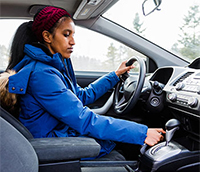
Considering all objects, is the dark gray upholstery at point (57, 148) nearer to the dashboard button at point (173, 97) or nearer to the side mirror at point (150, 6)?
the dashboard button at point (173, 97)

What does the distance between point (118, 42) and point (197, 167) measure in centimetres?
112

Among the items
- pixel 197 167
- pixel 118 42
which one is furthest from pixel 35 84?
pixel 118 42

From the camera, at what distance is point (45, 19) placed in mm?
1177

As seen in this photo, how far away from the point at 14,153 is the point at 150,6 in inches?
47.2

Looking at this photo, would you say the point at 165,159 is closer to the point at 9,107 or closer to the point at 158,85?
the point at 158,85

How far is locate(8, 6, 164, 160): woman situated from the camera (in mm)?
996

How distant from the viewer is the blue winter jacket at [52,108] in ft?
3.25

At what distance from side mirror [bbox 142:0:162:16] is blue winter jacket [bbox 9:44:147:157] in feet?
2.38

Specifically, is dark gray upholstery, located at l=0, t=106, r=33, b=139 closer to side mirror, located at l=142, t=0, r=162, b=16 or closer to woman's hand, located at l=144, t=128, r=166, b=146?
woman's hand, located at l=144, t=128, r=166, b=146

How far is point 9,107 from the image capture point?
1.00m

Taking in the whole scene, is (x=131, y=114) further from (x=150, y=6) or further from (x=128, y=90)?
(x=150, y=6)

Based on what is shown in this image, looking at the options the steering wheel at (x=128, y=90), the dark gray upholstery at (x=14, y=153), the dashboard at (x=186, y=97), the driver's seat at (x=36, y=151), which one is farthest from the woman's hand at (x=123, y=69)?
the dark gray upholstery at (x=14, y=153)

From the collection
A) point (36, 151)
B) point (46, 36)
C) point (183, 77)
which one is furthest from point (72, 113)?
point (183, 77)

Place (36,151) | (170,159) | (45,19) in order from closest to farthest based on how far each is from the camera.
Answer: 1. (36,151)
2. (45,19)
3. (170,159)
